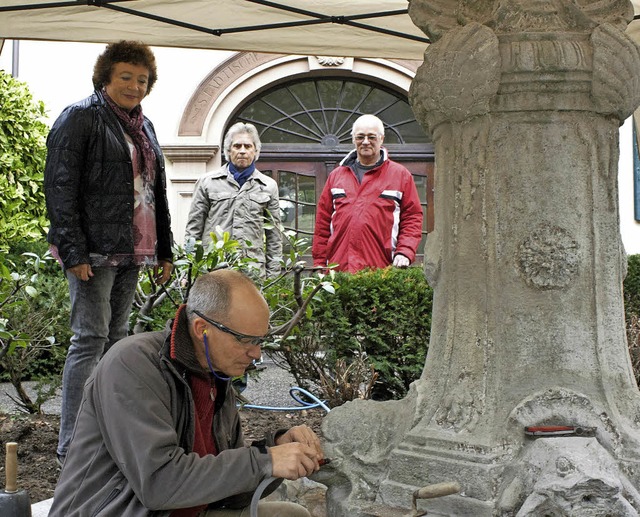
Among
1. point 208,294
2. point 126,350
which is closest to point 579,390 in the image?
point 208,294

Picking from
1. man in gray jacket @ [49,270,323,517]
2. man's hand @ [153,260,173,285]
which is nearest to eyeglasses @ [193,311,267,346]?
man in gray jacket @ [49,270,323,517]

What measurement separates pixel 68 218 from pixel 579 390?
7.78ft

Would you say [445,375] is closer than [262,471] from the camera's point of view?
No

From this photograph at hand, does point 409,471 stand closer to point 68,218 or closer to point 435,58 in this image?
point 435,58

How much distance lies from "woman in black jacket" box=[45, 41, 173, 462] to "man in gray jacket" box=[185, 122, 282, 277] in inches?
106

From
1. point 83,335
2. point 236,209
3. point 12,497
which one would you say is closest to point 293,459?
point 12,497

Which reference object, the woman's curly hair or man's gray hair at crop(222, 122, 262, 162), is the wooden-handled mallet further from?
man's gray hair at crop(222, 122, 262, 162)

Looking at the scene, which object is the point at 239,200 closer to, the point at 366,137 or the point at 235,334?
the point at 366,137

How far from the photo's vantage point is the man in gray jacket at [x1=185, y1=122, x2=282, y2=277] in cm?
754

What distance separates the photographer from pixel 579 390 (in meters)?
3.54

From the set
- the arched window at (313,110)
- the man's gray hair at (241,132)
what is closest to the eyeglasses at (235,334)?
the man's gray hair at (241,132)

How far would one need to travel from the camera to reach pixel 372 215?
7.12 meters

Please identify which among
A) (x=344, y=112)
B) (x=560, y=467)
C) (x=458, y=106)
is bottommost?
(x=560, y=467)

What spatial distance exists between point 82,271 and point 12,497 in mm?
1368
